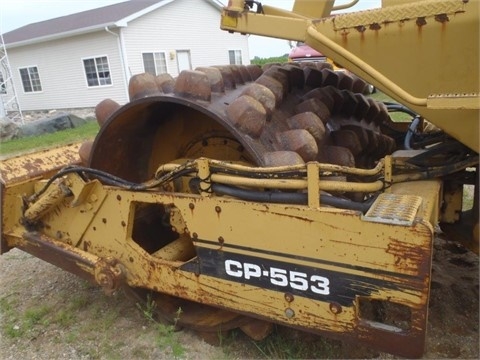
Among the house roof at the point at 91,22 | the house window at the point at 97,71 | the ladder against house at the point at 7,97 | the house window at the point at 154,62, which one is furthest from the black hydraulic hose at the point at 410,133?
the ladder against house at the point at 7,97

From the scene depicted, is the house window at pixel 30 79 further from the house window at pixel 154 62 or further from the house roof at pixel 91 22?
the house window at pixel 154 62

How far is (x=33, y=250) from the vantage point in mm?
2818

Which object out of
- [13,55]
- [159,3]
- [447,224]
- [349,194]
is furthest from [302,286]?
[13,55]

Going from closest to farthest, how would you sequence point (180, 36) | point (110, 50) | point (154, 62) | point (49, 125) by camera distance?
point (49, 125) → point (110, 50) → point (154, 62) → point (180, 36)

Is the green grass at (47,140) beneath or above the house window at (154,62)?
beneath

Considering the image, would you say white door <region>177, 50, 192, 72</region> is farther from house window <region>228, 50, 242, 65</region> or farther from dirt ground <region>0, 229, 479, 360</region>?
dirt ground <region>0, 229, 479, 360</region>

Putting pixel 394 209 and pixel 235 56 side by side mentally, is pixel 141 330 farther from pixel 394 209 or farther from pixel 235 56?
pixel 235 56

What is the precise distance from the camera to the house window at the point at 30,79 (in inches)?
798

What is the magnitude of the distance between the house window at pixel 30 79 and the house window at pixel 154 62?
557cm

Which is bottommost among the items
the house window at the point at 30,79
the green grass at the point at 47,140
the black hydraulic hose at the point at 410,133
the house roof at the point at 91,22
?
the green grass at the point at 47,140

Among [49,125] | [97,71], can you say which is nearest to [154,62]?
[97,71]

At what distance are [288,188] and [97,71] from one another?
1749 cm

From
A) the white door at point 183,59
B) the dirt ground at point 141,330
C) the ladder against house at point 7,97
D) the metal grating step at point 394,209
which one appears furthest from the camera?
the white door at point 183,59

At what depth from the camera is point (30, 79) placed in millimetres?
20594
